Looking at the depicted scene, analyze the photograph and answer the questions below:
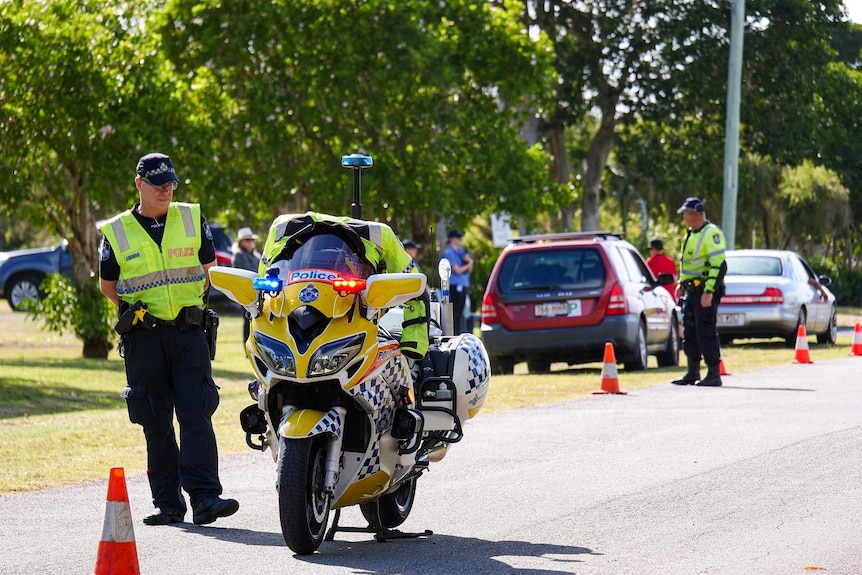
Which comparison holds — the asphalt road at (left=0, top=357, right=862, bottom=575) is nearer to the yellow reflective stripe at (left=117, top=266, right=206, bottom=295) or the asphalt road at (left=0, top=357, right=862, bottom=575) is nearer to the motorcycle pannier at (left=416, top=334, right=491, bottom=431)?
the motorcycle pannier at (left=416, top=334, right=491, bottom=431)

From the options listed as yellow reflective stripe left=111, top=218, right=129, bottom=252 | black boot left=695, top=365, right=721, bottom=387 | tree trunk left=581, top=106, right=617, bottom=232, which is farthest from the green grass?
tree trunk left=581, top=106, right=617, bottom=232

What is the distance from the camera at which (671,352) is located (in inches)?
827

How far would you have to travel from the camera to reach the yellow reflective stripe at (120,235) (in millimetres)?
8570

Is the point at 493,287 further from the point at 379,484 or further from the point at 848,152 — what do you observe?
the point at 848,152

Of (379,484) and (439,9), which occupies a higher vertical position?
(439,9)

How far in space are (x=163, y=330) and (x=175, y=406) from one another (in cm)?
44

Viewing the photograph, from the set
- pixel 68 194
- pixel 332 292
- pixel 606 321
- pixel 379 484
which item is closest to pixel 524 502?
pixel 379 484

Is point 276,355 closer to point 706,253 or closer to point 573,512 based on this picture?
point 573,512

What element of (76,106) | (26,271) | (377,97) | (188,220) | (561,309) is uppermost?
(377,97)

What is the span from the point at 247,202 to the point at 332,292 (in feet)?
76.7

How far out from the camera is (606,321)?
62.0 feet

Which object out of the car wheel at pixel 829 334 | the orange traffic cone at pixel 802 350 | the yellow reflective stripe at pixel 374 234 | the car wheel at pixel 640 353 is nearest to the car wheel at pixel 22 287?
the car wheel at pixel 829 334

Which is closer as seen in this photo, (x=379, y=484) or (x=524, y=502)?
(x=379, y=484)

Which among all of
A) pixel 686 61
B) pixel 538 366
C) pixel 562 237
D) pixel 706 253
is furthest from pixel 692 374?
pixel 686 61
